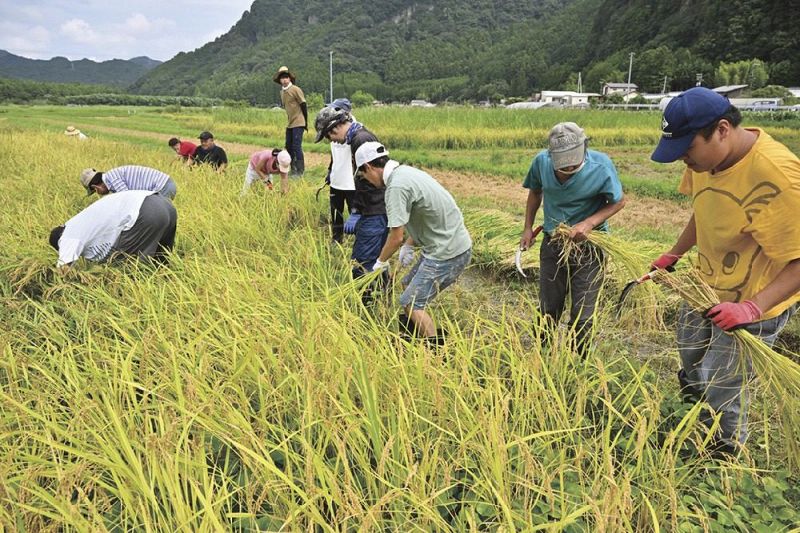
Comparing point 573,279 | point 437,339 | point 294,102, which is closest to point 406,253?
point 573,279

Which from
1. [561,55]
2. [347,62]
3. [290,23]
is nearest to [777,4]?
[561,55]

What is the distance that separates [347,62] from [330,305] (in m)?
117

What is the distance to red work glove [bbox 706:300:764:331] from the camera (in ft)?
4.70

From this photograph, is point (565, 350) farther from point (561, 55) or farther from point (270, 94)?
point (270, 94)

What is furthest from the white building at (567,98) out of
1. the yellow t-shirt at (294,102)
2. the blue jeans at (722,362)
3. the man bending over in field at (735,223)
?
the man bending over in field at (735,223)

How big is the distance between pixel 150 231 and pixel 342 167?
160cm

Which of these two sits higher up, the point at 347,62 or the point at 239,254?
the point at 347,62

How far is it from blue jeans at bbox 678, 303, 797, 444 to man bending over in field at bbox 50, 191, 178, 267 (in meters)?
3.01

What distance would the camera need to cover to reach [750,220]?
147cm

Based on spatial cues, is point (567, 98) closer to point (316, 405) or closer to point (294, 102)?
point (294, 102)

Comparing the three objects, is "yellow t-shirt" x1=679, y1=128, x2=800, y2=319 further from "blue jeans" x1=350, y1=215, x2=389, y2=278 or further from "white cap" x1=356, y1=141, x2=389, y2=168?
"blue jeans" x1=350, y1=215, x2=389, y2=278

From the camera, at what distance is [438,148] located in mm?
13070

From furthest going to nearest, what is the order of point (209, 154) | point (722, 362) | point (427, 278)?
point (209, 154)
point (427, 278)
point (722, 362)

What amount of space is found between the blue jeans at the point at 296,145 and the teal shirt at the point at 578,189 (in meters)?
4.91
